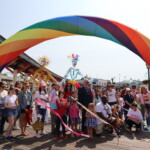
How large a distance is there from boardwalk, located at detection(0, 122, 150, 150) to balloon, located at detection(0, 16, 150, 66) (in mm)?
2098

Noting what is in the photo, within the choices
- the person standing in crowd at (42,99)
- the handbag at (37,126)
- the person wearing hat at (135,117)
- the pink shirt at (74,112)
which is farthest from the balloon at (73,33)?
the person wearing hat at (135,117)

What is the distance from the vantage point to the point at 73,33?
468 cm

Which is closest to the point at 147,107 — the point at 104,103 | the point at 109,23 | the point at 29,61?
the point at 104,103

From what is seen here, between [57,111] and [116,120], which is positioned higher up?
[57,111]

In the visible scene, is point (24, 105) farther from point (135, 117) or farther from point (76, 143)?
point (135, 117)

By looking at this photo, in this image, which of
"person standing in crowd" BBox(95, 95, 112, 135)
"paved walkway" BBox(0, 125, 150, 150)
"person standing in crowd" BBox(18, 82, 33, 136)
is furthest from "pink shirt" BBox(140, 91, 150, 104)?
"person standing in crowd" BBox(18, 82, 33, 136)

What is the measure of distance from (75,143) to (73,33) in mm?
2947

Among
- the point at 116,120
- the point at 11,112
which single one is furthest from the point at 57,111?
the point at 116,120

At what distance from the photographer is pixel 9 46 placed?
4375 millimetres

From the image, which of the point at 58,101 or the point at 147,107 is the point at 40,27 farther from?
the point at 147,107

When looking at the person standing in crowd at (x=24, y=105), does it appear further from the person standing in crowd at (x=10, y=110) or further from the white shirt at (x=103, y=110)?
the white shirt at (x=103, y=110)

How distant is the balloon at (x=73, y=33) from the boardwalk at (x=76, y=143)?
2098mm

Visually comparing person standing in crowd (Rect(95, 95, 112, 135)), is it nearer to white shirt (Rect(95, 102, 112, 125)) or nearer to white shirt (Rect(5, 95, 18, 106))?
white shirt (Rect(95, 102, 112, 125))

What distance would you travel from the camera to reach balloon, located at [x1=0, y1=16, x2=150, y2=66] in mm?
3994
